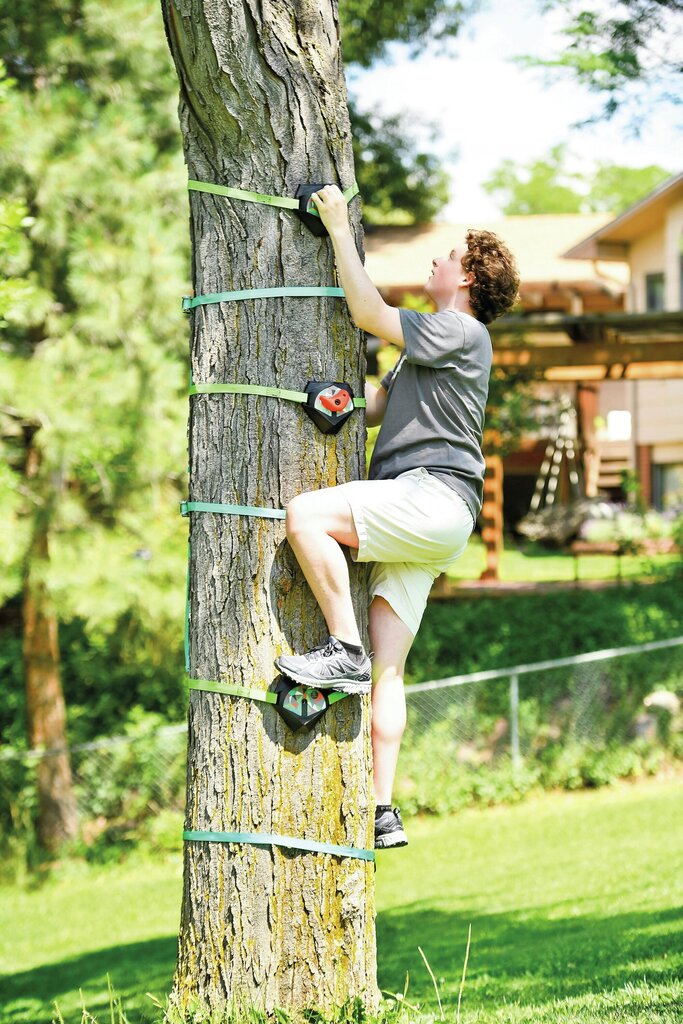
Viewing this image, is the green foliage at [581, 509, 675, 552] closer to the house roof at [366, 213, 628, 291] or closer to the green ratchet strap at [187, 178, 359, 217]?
the house roof at [366, 213, 628, 291]

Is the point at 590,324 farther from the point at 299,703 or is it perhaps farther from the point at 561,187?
the point at 561,187

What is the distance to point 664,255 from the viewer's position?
21.5 m

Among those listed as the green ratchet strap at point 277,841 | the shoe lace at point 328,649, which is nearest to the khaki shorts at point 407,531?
the shoe lace at point 328,649

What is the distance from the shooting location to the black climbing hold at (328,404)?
3.16 m

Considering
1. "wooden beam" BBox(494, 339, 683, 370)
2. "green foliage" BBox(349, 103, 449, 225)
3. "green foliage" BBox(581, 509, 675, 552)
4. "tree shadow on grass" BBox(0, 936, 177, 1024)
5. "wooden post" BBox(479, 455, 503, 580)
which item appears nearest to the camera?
"tree shadow on grass" BBox(0, 936, 177, 1024)

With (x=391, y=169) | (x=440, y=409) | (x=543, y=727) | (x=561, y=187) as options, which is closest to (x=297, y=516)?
(x=440, y=409)

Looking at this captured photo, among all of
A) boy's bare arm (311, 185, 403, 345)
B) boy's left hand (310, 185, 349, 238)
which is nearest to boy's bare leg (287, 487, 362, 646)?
boy's bare arm (311, 185, 403, 345)

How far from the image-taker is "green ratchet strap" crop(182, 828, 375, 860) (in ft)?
10.0

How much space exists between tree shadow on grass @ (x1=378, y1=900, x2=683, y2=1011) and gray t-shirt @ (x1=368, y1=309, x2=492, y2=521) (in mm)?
2019

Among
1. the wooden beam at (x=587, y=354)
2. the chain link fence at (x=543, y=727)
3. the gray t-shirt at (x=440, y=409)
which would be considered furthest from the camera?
the wooden beam at (x=587, y=354)

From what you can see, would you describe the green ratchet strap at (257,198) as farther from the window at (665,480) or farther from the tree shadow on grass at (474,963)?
the window at (665,480)

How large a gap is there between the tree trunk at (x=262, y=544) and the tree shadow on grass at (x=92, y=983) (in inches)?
79.9

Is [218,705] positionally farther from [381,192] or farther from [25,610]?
[381,192]

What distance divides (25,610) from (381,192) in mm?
13591
